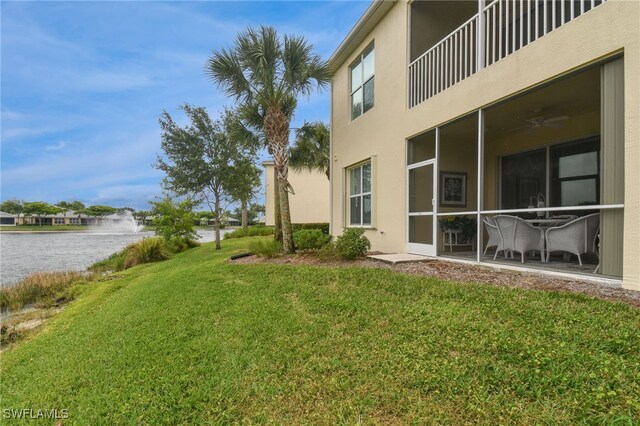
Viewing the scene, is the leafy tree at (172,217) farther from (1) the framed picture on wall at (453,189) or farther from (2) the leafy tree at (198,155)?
(1) the framed picture on wall at (453,189)

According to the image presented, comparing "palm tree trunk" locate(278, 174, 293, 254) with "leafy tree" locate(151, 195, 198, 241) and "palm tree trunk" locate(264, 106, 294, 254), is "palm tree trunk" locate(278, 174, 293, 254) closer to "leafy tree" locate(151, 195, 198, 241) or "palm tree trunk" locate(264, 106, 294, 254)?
"palm tree trunk" locate(264, 106, 294, 254)

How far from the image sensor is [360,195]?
1002 cm

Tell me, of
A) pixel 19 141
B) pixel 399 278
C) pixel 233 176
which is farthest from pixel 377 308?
pixel 19 141

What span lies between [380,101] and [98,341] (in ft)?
26.9

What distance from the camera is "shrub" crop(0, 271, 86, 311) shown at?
811 centimetres

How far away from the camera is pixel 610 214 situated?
3953 mm

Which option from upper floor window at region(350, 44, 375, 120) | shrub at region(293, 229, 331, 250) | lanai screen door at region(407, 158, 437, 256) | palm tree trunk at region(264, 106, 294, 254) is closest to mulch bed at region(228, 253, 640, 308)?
lanai screen door at region(407, 158, 437, 256)

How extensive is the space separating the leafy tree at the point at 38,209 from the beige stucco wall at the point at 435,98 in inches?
2712

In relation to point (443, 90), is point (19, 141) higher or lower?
higher

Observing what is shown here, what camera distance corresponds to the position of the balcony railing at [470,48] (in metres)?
5.59

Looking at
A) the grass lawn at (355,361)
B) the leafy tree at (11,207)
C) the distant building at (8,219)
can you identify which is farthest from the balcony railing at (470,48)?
the distant building at (8,219)

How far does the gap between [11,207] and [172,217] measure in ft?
222

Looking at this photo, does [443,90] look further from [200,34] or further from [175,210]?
[175,210]

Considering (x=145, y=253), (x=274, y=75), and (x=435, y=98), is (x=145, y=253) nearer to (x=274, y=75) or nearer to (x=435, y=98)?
(x=274, y=75)
